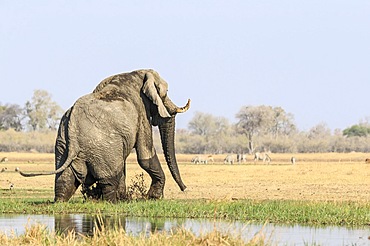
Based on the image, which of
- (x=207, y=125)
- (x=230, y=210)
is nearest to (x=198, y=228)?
(x=230, y=210)

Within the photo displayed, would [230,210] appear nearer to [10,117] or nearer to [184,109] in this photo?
[184,109]

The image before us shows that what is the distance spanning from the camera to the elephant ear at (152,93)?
19312 mm

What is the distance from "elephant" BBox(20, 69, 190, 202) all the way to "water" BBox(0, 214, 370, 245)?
1478 mm

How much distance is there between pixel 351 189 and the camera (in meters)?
26.9

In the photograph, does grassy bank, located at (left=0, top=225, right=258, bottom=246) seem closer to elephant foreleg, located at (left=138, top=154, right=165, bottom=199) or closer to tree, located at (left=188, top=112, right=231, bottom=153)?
elephant foreleg, located at (left=138, top=154, right=165, bottom=199)

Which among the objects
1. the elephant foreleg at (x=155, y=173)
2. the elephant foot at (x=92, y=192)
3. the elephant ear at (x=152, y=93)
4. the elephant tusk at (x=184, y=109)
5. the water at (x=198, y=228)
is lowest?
the water at (x=198, y=228)

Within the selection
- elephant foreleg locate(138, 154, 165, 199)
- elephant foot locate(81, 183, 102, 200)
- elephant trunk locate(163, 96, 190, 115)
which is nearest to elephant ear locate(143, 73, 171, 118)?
elephant trunk locate(163, 96, 190, 115)

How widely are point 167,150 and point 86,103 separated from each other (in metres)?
2.83

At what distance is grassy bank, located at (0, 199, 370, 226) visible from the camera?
53.7 ft

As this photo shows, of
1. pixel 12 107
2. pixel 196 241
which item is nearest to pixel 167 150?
pixel 196 241

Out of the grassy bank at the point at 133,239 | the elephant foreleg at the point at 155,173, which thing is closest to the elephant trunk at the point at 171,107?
the elephant foreleg at the point at 155,173

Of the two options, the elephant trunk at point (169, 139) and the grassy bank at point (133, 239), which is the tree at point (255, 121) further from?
the grassy bank at point (133, 239)

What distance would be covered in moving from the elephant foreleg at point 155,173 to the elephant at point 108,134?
0.07 ft

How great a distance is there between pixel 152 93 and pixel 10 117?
107m
